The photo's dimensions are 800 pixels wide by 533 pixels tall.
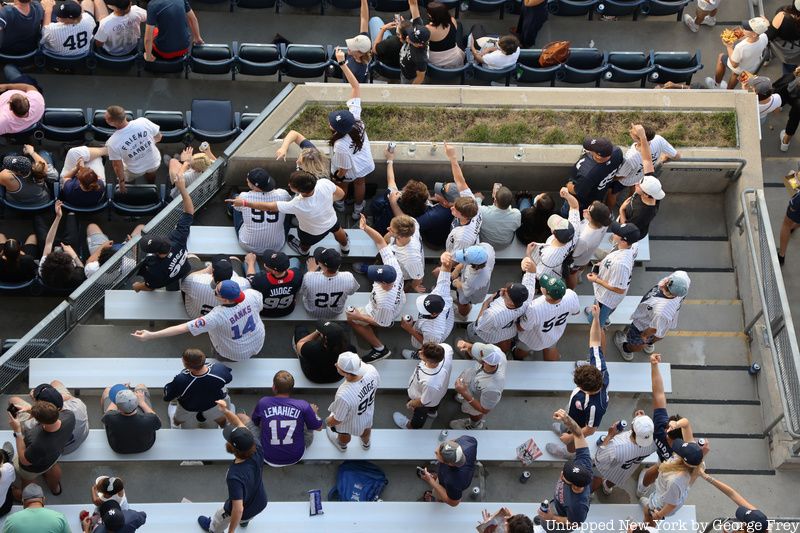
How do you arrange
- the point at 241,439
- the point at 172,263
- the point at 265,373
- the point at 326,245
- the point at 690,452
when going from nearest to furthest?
1. the point at 241,439
2. the point at 690,452
3. the point at 172,263
4. the point at 265,373
5. the point at 326,245

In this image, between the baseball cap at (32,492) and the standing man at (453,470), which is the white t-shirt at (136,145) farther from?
the standing man at (453,470)

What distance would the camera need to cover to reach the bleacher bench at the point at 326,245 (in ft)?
41.0

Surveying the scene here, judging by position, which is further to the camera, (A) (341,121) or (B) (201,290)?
(A) (341,121)

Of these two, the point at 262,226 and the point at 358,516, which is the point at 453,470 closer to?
the point at 358,516

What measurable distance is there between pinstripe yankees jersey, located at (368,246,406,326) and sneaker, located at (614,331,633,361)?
8.27ft

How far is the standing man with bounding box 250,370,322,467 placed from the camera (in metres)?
10.6

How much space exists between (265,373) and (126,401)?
1.72 metres

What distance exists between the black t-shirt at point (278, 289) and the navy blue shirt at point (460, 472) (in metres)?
2.46

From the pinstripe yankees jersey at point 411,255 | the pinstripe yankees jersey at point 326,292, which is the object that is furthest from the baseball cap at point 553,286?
the pinstripe yankees jersey at point 326,292

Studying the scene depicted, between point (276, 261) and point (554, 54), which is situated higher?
point (554, 54)

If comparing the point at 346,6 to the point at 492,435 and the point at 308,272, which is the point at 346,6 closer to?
the point at 308,272

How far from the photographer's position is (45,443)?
10.4 metres

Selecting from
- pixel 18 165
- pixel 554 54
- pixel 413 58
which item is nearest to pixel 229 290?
pixel 18 165

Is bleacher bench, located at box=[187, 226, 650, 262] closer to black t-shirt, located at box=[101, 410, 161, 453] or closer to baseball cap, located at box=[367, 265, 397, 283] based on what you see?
baseball cap, located at box=[367, 265, 397, 283]
